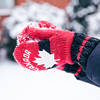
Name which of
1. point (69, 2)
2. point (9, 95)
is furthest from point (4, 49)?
point (69, 2)

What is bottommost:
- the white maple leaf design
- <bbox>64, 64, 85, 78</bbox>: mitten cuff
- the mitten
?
<bbox>64, 64, 85, 78</bbox>: mitten cuff

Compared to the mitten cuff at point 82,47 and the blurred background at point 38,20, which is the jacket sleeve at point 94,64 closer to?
the mitten cuff at point 82,47

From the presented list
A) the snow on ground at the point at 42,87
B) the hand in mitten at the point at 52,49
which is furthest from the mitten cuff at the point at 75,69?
the snow on ground at the point at 42,87

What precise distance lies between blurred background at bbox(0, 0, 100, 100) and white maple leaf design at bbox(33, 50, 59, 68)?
307mm

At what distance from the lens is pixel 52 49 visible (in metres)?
0.43

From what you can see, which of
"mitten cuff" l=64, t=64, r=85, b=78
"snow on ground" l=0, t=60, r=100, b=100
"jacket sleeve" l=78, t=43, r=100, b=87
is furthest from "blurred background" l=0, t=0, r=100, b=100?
"jacket sleeve" l=78, t=43, r=100, b=87

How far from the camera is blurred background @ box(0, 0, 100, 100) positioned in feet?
2.44

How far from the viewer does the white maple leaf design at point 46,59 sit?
43 centimetres

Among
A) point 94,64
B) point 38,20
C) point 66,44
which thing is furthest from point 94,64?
point 38,20

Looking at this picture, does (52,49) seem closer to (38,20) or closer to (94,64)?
(94,64)

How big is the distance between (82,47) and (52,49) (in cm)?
8

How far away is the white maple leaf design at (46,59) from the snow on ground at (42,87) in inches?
12.1

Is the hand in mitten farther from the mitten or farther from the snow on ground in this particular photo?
the snow on ground

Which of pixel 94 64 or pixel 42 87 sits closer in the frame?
pixel 94 64
